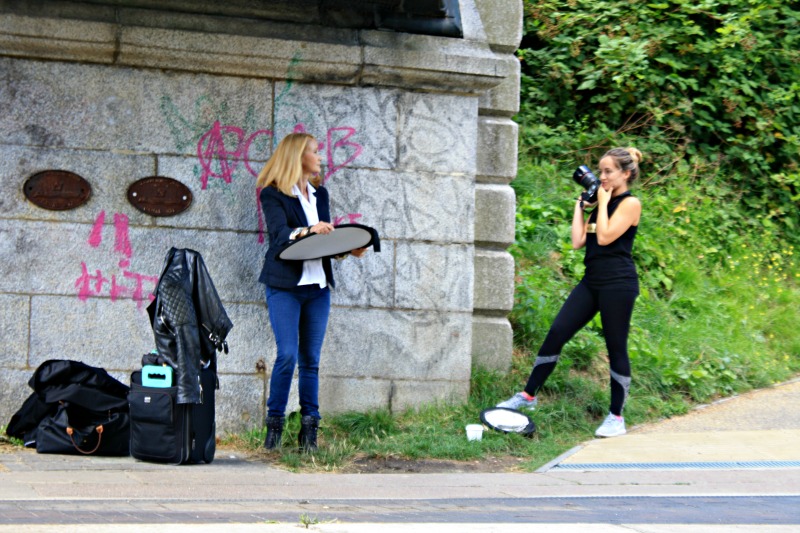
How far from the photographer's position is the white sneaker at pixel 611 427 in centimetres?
716

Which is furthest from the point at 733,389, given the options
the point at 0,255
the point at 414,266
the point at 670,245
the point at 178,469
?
Answer: the point at 0,255

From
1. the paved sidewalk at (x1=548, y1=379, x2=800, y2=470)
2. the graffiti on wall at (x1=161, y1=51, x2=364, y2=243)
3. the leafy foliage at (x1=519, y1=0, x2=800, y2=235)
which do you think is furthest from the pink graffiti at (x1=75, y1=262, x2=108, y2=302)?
the leafy foliage at (x1=519, y1=0, x2=800, y2=235)

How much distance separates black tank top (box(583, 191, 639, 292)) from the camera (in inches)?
276

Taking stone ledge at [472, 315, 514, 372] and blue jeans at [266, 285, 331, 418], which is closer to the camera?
blue jeans at [266, 285, 331, 418]

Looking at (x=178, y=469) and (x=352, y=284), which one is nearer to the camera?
(x=178, y=469)

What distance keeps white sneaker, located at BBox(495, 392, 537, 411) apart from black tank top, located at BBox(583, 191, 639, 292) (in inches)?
33.2

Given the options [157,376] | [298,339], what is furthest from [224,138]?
[157,376]

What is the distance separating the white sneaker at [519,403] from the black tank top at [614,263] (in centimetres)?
84

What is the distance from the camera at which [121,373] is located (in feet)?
23.2

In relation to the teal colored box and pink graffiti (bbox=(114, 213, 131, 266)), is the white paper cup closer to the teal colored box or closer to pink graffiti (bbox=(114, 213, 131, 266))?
the teal colored box

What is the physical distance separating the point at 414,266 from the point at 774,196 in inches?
191

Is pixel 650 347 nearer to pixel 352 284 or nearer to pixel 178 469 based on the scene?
pixel 352 284

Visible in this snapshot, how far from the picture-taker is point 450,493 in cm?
567

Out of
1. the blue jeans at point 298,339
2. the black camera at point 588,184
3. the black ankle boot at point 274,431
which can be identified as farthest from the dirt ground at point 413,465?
the black camera at point 588,184
